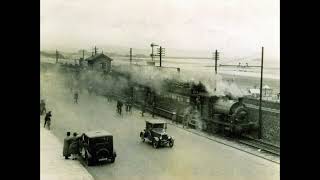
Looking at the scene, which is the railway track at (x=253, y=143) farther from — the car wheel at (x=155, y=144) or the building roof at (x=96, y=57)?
the building roof at (x=96, y=57)

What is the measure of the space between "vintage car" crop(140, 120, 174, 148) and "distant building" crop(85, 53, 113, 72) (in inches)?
26.8

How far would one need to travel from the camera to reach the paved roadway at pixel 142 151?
339cm

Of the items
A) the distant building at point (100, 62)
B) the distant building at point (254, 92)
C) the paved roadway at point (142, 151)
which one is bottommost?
the paved roadway at point (142, 151)

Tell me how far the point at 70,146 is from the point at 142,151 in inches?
27.2

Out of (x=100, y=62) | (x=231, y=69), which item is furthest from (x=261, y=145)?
(x=100, y=62)

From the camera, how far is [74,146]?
3357 mm

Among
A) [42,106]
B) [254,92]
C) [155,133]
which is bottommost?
[155,133]

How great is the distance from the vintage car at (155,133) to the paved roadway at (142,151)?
0.05 metres

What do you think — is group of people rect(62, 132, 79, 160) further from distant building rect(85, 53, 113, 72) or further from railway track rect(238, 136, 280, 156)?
railway track rect(238, 136, 280, 156)

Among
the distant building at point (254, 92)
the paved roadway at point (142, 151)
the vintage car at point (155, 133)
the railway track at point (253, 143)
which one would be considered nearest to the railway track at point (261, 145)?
the railway track at point (253, 143)

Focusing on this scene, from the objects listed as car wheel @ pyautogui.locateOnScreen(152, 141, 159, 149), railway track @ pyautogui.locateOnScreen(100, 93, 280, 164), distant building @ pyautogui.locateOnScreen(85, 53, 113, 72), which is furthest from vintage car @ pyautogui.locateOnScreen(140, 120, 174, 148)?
distant building @ pyautogui.locateOnScreen(85, 53, 113, 72)

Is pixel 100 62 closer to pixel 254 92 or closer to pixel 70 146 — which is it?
pixel 70 146

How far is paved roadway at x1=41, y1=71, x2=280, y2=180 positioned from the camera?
11.1ft

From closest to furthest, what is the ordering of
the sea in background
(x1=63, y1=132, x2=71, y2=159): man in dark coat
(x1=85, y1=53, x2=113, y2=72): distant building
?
(x1=63, y1=132, x2=71, y2=159): man in dark coat → (x1=85, y1=53, x2=113, y2=72): distant building → the sea in background
